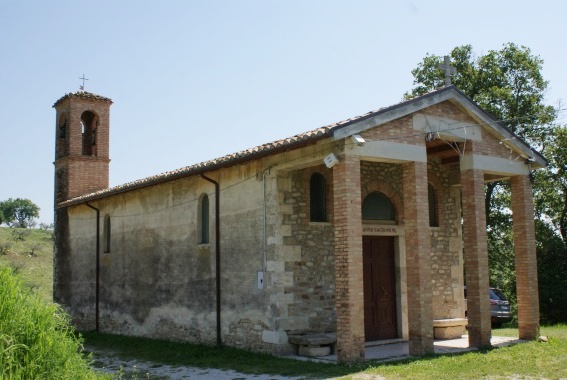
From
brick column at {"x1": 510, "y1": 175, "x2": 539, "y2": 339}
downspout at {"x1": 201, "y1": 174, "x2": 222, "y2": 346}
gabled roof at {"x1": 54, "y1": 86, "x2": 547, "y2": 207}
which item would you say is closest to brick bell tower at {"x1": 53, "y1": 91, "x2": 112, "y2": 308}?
gabled roof at {"x1": 54, "y1": 86, "x2": 547, "y2": 207}

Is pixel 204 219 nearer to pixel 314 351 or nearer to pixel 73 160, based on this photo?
pixel 314 351

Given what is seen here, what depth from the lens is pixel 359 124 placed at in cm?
1054

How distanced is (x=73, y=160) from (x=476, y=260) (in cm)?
1411

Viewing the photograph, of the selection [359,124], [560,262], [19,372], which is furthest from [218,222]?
[560,262]

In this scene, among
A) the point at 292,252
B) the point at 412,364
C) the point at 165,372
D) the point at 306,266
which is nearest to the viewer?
the point at 412,364

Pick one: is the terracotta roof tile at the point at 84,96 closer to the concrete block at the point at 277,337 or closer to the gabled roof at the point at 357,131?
the gabled roof at the point at 357,131

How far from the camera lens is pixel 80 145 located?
20.9 metres

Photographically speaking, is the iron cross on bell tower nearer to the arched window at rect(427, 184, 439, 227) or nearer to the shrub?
the arched window at rect(427, 184, 439, 227)

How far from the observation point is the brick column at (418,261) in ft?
35.9

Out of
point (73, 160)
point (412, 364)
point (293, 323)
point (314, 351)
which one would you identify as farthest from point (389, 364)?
point (73, 160)

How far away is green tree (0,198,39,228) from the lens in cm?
6568

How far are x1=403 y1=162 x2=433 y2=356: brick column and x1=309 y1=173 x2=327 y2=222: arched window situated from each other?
6.07ft

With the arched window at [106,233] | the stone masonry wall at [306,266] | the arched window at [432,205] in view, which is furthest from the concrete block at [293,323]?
the arched window at [106,233]

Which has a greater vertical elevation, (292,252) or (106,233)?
(106,233)
